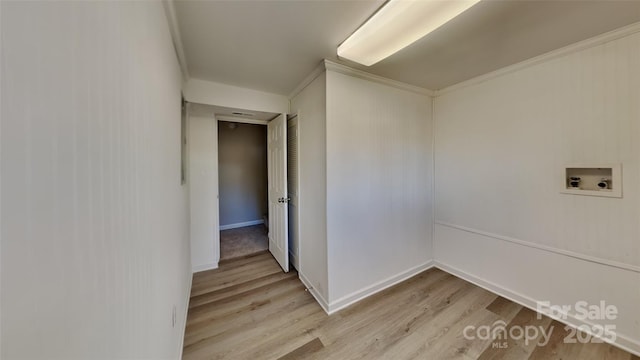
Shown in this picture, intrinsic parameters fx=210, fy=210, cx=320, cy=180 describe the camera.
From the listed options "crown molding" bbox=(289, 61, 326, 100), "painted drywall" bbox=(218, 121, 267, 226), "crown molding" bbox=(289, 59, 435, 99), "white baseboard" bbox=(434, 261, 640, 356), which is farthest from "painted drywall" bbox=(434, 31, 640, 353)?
"painted drywall" bbox=(218, 121, 267, 226)

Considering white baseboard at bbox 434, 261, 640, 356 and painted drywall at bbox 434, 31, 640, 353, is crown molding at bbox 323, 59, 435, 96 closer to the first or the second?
painted drywall at bbox 434, 31, 640, 353

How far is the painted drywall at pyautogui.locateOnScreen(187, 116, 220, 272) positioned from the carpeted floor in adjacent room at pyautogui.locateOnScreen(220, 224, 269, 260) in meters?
0.38

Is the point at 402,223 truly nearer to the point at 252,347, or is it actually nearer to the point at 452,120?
the point at 452,120

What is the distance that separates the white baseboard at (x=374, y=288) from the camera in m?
2.05

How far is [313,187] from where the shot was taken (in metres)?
2.29

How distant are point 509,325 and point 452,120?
7.13ft

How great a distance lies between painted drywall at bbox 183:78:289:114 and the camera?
7.54 ft

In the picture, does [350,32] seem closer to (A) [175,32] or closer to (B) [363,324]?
(A) [175,32]

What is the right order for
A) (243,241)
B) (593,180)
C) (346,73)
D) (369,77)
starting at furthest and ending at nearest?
1. (243,241)
2. (369,77)
3. (346,73)
4. (593,180)

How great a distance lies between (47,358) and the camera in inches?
13.0

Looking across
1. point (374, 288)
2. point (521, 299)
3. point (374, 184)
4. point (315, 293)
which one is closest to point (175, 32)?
point (374, 184)

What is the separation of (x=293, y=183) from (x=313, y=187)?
578 mm

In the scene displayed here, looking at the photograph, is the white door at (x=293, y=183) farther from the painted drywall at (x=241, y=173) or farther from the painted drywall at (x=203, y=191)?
the painted drywall at (x=241, y=173)

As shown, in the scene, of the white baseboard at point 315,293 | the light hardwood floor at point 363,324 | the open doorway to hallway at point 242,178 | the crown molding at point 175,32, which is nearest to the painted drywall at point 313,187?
the white baseboard at point 315,293
